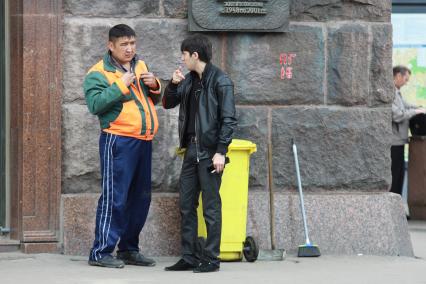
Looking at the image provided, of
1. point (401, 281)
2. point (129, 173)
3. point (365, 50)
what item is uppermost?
point (365, 50)

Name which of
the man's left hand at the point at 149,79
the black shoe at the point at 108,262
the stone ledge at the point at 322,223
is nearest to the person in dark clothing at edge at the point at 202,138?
the man's left hand at the point at 149,79

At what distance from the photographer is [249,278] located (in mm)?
8930

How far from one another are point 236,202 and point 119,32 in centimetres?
164

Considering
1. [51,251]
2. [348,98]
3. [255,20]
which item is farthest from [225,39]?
[51,251]

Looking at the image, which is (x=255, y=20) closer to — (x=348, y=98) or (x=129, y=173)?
(x=348, y=98)

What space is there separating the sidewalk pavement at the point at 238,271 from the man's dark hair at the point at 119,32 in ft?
5.68

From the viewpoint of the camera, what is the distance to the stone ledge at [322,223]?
10.1 m

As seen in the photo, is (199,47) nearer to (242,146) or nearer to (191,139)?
(191,139)

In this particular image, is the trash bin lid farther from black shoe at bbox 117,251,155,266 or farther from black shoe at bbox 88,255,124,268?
black shoe at bbox 88,255,124,268

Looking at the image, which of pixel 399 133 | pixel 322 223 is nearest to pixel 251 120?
pixel 322 223

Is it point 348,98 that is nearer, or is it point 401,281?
point 401,281

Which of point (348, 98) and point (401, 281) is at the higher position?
point (348, 98)

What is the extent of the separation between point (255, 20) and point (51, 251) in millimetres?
2501

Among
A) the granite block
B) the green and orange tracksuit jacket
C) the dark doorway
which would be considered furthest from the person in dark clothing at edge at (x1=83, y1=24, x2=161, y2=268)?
the granite block
